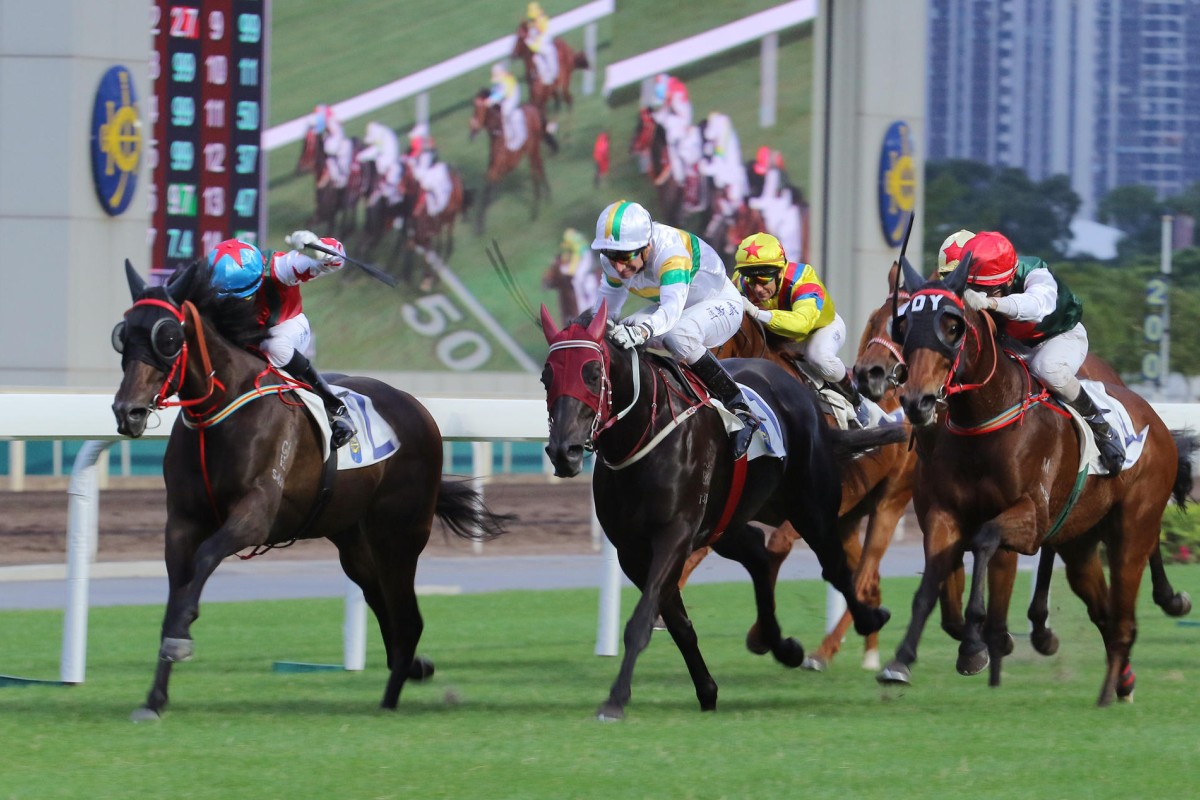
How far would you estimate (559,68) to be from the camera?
28859 mm

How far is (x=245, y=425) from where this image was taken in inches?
250

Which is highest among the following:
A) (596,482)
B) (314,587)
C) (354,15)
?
(354,15)

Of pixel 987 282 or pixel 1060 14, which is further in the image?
pixel 1060 14

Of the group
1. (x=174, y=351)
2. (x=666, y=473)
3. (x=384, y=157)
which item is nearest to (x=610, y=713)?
(x=666, y=473)

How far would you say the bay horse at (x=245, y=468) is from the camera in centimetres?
609

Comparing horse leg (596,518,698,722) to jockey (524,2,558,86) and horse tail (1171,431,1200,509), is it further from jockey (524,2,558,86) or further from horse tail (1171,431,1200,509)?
jockey (524,2,558,86)

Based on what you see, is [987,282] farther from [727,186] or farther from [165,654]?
[727,186]

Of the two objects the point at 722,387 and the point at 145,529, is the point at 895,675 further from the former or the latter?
the point at 145,529

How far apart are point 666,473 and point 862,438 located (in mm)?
1363

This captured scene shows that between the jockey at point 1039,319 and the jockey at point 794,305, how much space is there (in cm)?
101

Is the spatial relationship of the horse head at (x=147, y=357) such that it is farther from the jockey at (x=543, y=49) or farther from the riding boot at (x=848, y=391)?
the jockey at (x=543, y=49)

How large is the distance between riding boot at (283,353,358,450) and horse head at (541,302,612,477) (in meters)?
0.91

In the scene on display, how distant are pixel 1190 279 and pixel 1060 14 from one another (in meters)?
86.1

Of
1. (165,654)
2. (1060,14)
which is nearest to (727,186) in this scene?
(165,654)
